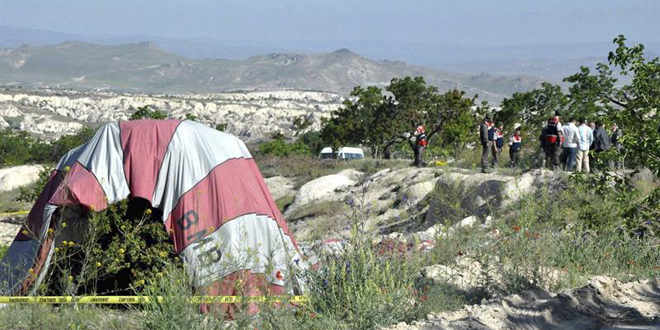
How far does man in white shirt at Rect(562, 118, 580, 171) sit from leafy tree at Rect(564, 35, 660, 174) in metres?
8.28

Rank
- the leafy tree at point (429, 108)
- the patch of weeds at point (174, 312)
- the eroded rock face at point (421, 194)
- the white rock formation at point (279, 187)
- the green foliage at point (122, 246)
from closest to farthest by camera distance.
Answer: the patch of weeds at point (174, 312), the green foliage at point (122, 246), the eroded rock face at point (421, 194), the white rock formation at point (279, 187), the leafy tree at point (429, 108)

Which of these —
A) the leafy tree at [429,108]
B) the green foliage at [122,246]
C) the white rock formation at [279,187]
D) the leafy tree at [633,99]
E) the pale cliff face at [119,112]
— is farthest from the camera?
the pale cliff face at [119,112]

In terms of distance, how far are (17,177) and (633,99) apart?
3184cm

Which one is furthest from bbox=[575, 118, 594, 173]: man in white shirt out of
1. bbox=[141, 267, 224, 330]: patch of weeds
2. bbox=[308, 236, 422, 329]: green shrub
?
bbox=[141, 267, 224, 330]: patch of weeds

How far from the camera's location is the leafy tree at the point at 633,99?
895 centimetres

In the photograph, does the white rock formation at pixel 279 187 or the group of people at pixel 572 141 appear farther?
the white rock formation at pixel 279 187

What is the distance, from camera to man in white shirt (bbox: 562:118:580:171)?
62.4ft

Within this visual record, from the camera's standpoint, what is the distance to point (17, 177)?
3578cm

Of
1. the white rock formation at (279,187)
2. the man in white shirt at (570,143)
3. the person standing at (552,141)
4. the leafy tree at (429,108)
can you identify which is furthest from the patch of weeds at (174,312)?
the leafy tree at (429,108)

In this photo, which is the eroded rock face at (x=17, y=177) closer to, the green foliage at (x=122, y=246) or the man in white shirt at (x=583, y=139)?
the man in white shirt at (x=583, y=139)

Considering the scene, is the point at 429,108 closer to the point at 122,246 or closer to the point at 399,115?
the point at 399,115

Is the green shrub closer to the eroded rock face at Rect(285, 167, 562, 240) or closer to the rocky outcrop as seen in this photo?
the rocky outcrop

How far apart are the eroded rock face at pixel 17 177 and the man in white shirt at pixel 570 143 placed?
79.5 feet

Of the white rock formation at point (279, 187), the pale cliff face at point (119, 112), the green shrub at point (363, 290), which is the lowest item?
the pale cliff face at point (119, 112)
